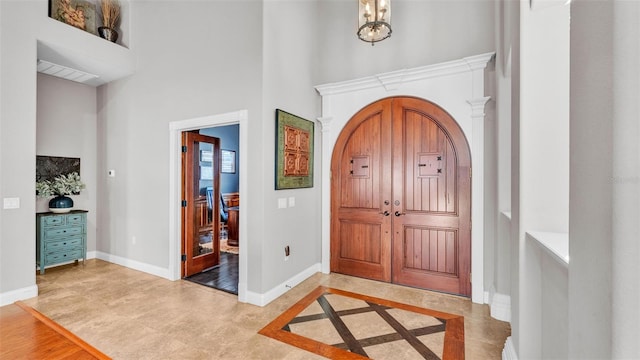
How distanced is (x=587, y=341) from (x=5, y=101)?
503 cm

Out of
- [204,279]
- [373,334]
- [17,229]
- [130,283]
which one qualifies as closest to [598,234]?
[373,334]

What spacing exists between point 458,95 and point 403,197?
54.7 inches

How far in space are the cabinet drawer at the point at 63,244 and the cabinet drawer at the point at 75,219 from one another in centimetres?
25

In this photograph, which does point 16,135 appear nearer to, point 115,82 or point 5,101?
point 5,101

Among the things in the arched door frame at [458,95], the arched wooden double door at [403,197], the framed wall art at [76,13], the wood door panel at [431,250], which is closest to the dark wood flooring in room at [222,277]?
the arched wooden double door at [403,197]

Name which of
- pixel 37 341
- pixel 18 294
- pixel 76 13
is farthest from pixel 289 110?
pixel 18 294

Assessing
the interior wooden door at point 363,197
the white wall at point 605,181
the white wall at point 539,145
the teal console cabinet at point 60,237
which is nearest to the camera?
the white wall at point 605,181

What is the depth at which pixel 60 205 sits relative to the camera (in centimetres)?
418

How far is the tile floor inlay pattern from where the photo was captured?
2.22 m

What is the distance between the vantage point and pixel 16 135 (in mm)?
3156

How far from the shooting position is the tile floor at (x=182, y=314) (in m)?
2.22

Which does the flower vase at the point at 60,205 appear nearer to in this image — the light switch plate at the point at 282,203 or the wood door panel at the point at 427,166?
the light switch plate at the point at 282,203

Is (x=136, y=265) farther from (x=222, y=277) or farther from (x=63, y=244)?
(x=222, y=277)

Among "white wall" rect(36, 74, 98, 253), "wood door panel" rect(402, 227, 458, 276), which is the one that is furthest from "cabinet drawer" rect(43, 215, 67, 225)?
"wood door panel" rect(402, 227, 458, 276)
